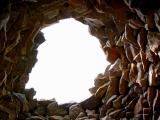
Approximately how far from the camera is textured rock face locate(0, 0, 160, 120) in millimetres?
7004

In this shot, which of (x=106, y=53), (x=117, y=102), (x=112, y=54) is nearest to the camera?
(x=117, y=102)

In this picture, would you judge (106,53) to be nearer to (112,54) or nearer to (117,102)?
(112,54)

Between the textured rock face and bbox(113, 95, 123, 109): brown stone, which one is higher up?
the textured rock face

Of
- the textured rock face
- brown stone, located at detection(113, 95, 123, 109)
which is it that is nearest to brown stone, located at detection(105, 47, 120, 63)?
the textured rock face

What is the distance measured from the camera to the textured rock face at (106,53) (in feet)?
23.0

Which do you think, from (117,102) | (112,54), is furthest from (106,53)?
(117,102)

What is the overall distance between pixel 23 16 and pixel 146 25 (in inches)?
97.0

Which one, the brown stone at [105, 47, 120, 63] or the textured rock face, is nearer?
the textured rock face

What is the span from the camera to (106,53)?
938 centimetres

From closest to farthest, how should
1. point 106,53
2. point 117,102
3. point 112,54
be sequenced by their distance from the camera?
point 117,102 < point 112,54 < point 106,53

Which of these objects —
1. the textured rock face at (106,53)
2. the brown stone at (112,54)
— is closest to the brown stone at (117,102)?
the textured rock face at (106,53)

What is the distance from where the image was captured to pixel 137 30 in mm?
7715

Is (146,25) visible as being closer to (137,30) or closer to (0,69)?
(137,30)

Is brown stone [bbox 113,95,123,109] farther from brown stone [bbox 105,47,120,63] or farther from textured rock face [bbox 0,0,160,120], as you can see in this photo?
brown stone [bbox 105,47,120,63]
